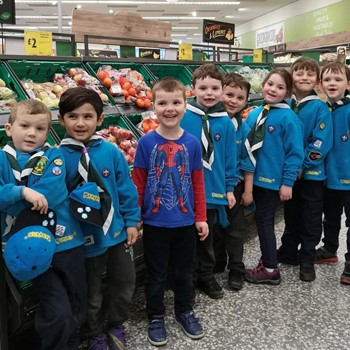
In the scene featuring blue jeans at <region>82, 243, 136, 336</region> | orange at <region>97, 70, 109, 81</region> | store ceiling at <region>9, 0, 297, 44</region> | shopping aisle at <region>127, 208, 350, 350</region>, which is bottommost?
shopping aisle at <region>127, 208, 350, 350</region>

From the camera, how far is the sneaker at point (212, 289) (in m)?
2.37

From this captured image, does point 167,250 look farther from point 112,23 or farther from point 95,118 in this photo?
point 112,23

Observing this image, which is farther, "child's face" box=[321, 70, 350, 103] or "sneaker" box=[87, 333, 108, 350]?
"child's face" box=[321, 70, 350, 103]

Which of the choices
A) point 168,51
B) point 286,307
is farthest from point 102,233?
point 168,51

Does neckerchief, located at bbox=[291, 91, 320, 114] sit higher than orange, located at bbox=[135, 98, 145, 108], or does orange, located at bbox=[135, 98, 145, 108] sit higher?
orange, located at bbox=[135, 98, 145, 108]

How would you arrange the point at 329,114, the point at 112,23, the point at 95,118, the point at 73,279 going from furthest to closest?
the point at 112,23, the point at 329,114, the point at 95,118, the point at 73,279

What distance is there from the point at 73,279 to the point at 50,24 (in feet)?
62.8

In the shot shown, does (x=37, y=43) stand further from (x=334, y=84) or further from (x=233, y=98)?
(x=334, y=84)

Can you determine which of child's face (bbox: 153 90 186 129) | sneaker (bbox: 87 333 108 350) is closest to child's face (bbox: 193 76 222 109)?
child's face (bbox: 153 90 186 129)

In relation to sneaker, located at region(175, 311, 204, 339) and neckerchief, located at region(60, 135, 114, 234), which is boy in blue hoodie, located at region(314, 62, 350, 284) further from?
neckerchief, located at region(60, 135, 114, 234)

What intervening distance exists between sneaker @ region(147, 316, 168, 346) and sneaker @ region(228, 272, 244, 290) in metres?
0.63

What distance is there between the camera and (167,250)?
194 centimetres

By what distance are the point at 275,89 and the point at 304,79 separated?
0.26 metres

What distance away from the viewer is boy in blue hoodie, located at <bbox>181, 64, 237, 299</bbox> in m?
2.13
